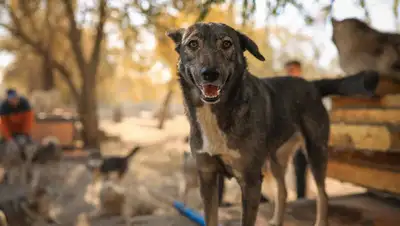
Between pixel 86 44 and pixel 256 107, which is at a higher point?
pixel 86 44

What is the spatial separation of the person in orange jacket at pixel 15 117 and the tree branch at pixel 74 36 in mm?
4594

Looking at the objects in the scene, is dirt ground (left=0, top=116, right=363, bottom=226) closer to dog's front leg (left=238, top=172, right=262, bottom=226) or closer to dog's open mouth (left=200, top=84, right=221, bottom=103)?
dog's front leg (left=238, top=172, right=262, bottom=226)

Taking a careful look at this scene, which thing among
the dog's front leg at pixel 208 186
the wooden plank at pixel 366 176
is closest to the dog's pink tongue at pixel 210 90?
the dog's front leg at pixel 208 186

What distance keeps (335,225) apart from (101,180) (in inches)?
208

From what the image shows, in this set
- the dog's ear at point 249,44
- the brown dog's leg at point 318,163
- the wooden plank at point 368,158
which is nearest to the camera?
the dog's ear at point 249,44

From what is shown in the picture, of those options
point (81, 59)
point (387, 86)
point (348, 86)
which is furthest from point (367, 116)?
point (81, 59)

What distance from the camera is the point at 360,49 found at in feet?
12.8

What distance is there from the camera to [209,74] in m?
1.77

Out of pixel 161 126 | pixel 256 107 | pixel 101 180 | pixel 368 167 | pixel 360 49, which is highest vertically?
pixel 360 49

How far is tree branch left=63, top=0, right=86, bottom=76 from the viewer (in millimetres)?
11242

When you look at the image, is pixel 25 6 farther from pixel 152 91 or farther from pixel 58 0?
pixel 152 91

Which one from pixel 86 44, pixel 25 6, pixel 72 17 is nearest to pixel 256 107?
pixel 72 17

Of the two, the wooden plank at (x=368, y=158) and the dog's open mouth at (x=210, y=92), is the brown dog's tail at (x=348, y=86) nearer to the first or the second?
the wooden plank at (x=368, y=158)

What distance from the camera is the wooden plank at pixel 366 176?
351cm
